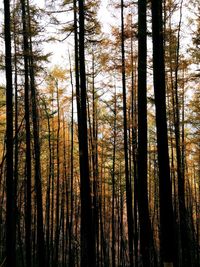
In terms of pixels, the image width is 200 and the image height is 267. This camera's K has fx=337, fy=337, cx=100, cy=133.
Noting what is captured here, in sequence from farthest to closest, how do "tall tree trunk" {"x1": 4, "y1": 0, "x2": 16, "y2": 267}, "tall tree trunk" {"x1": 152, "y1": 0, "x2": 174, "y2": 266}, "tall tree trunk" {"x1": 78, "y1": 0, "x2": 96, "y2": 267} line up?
"tall tree trunk" {"x1": 78, "y1": 0, "x2": 96, "y2": 267}
"tall tree trunk" {"x1": 4, "y1": 0, "x2": 16, "y2": 267}
"tall tree trunk" {"x1": 152, "y1": 0, "x2": 174, "y2": 266}

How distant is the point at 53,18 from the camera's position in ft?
33.3

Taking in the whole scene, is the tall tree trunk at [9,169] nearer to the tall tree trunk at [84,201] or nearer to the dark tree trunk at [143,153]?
the tall tree trunk at [84,201]

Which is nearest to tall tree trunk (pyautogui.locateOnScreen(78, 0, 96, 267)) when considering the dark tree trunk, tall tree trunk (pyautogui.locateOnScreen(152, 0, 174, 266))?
the dark tree trunk

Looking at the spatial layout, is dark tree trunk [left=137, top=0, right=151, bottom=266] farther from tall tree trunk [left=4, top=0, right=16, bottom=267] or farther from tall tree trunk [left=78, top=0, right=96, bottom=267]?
tall tree trunk [left=4, top=0, right=16, bottom=267]

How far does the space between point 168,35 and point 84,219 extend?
767 cm

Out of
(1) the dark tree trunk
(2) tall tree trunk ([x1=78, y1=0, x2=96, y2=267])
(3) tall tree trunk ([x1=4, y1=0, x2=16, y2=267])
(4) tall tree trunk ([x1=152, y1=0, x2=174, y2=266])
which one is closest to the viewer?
(4) tall tree trunk ([x1=152, y1=0, x2=174, y2=266])

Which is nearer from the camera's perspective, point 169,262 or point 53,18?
point 169,262

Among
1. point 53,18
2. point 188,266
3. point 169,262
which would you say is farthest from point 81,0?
point 188,266

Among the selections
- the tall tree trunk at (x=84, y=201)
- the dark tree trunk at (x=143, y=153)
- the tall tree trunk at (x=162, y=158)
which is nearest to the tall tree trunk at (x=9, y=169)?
the tall tree trunk at (x=84, y=201)

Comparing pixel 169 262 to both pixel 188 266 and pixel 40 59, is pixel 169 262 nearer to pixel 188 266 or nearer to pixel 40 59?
pixel 40 59

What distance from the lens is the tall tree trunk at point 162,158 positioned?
558 centimetres

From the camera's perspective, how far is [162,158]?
591 centimetres

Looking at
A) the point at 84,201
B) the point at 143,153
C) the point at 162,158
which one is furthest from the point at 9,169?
the point at 162,158

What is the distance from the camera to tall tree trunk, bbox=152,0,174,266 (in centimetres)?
558
